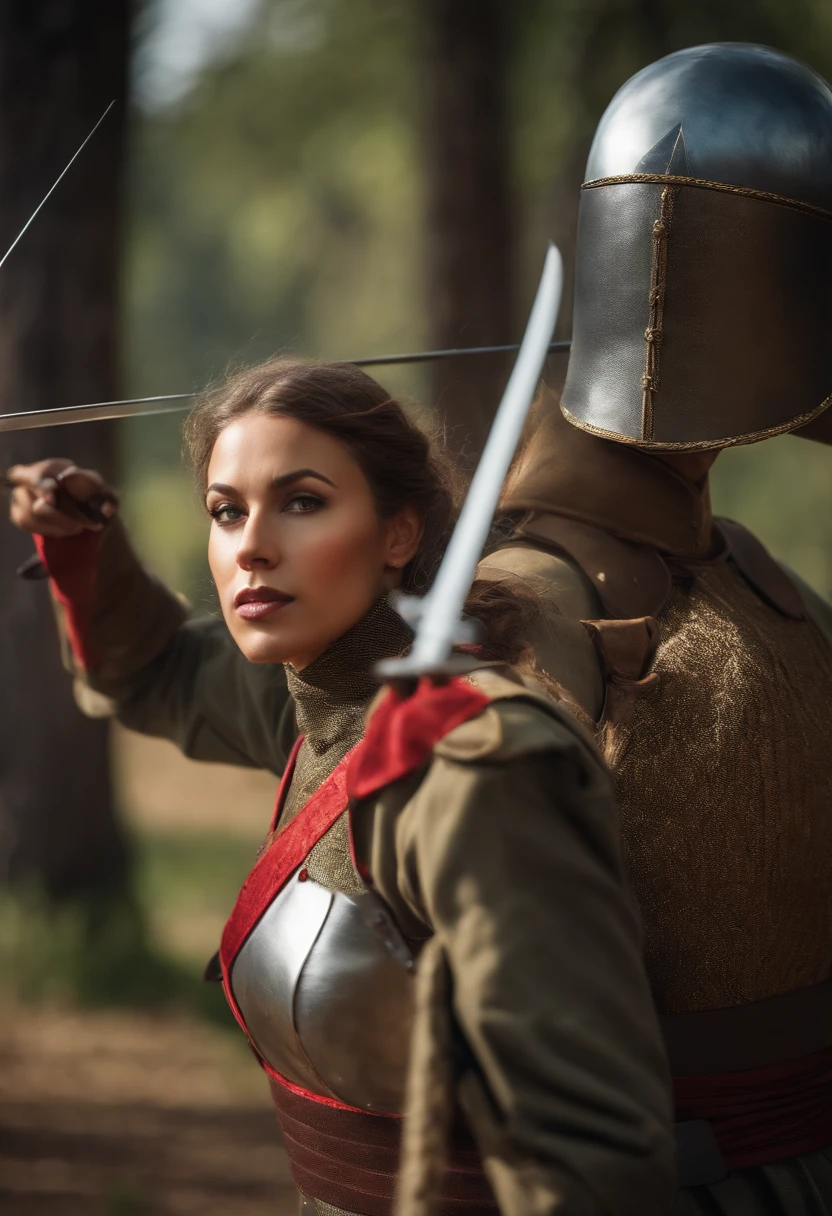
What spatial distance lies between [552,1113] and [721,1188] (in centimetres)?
70

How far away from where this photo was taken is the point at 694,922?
1.84 m

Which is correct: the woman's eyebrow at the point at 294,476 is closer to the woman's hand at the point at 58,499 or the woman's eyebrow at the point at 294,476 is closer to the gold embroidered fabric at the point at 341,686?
the gold embroidered fabric at the point at 341,686

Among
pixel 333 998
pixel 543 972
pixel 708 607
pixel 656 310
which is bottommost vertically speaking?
pixel 333 998

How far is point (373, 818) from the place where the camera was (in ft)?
4.66

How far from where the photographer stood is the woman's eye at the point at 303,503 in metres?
1.81

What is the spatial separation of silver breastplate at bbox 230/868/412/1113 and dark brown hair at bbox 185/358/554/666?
42 cm

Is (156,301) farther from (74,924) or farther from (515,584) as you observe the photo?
(515,584)

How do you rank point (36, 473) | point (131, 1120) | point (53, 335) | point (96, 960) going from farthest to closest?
1. point (96, 960)
2. point (53, 335)
3. point (131, 1120)
4. point (36, 473)

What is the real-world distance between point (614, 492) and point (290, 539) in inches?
22.9

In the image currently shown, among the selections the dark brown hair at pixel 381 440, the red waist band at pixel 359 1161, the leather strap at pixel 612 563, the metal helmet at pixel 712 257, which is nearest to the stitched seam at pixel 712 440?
the metal helmet at pixel 712 257

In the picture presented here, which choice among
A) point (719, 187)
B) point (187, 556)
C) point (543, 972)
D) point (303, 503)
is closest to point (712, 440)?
point (719, 187)

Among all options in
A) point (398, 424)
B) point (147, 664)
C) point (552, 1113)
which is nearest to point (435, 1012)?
point (552, 1113)

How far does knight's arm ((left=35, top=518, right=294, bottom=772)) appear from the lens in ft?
8.13

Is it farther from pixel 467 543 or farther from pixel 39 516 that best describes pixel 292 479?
pixel 39 516
